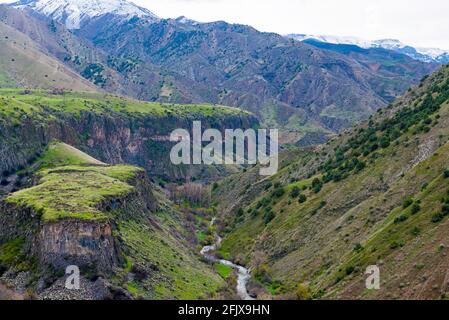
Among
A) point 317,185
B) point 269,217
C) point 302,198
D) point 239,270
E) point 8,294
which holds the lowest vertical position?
point 239,270

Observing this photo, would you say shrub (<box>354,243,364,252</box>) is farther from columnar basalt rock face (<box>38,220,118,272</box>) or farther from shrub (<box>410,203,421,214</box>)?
columnar basalt rock face (<box>38,220,118,272</box>)

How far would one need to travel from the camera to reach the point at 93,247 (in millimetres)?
100875

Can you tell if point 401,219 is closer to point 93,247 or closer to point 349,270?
point 349,270

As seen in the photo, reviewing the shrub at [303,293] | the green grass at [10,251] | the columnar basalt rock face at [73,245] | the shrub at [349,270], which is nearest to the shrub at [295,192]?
the shrub at [303,293]

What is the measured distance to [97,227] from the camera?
103 metres

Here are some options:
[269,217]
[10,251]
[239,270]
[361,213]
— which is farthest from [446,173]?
[10,251]

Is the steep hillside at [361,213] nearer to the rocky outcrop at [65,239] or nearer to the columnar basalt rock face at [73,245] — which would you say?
the rocky outcrop at [65,239]

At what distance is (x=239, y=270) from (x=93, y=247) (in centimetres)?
4010

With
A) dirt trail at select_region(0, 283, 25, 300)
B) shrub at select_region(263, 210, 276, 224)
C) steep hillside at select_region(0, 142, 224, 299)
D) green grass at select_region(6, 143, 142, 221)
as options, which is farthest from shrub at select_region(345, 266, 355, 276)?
shrub at select_region(263, 210, 276, 224)

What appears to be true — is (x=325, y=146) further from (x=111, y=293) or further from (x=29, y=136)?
(x=111, y=293)

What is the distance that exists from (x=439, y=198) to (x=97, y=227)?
57363mm

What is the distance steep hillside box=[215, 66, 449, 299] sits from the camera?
91.3 m
